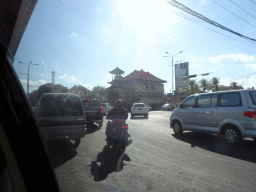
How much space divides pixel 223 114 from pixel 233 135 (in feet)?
2.37

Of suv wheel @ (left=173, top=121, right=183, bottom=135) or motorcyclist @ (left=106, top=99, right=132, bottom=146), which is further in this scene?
suv wheel @ (left=173, top=121, right=183, bottom=135)

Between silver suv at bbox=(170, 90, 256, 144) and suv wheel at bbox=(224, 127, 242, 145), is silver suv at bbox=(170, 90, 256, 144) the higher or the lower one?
the higher one

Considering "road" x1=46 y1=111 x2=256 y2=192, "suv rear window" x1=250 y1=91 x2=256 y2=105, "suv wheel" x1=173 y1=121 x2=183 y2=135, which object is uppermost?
"suv rear window" x1=250 y1=91 x2=256 y2=105

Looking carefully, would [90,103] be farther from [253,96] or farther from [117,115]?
[253,96]

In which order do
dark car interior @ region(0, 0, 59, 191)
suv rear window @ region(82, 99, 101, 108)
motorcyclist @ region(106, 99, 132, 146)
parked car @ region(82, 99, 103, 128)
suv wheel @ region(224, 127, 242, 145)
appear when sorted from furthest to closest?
1. suv rear window @ region(82, 99, 101, 108)
2. parked car @ region(82, 99, 103, 128)
3. suv wheel @ region(224, 127, 242, 145)
4. motorcyclist @ region(106, 99, 132, 146)
5. dark car interior @ region(0, 0, 59, 191)

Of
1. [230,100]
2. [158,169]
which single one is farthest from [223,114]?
[158,169]

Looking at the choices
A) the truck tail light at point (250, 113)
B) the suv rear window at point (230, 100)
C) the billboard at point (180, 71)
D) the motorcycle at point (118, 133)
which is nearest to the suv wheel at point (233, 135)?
the truck tail light at point (250, 113)

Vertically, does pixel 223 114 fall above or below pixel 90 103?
below

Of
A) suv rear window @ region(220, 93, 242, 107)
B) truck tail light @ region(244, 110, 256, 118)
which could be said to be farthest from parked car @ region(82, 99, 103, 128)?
truck tail light @ region(244, 110, 256, 118)

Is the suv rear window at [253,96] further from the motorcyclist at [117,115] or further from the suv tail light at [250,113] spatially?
the motorcyclist at [117,115]

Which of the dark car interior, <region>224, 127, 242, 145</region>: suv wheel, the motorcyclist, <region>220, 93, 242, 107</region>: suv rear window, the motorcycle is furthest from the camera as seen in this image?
<region>220, 93, 242, 107</region>: suv rear window

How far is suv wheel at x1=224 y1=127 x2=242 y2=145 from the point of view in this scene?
222 inches

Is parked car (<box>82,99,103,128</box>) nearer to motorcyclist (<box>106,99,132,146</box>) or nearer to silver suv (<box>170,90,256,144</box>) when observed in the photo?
silver suv (<box>170,90,256,144</box>)

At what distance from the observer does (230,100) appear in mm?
5988
